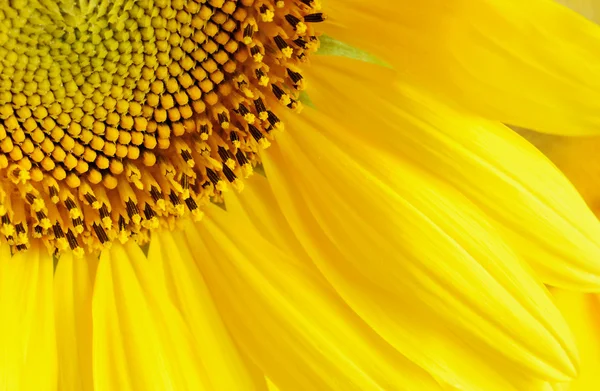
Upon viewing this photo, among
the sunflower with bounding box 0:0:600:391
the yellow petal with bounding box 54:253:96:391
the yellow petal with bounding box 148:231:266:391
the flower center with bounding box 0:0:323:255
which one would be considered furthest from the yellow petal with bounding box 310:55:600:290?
the yellow petal with bounding box 54:253:96:391

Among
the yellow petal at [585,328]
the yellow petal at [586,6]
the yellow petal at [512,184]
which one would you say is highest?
the yellow petal at [586,6]

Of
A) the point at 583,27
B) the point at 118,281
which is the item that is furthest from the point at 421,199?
the point at 118,281

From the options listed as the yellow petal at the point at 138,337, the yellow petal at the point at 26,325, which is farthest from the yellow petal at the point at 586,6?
the yellow petal at the point at 26,325

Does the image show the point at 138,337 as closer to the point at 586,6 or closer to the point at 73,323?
the point at 73,323

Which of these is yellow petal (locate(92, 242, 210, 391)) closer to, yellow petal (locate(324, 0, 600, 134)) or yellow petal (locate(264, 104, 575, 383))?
yellow petal (locate(264, 104, 575, 383))

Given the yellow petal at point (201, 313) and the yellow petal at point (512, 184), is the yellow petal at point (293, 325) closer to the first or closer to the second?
the yellow petal at point (201, 313)

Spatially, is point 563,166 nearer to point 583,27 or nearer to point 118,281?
point 583,27
